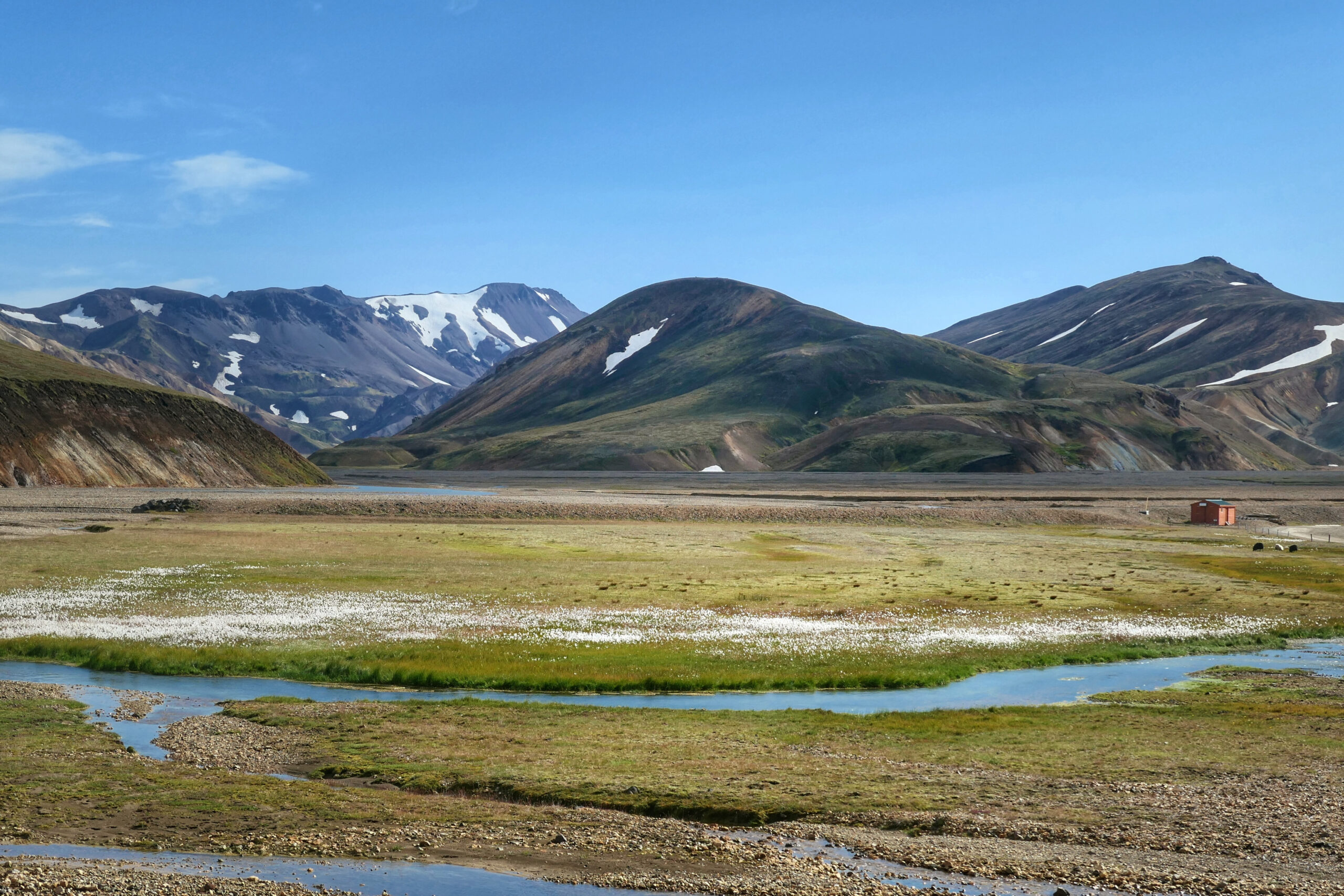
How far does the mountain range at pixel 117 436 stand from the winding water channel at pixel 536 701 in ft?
354

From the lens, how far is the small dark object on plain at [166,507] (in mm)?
97688

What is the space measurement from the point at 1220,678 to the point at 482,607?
98.8 ft

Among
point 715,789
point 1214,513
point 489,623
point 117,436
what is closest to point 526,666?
point 489,623

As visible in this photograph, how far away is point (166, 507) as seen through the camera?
99250mm

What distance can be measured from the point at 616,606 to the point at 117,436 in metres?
115

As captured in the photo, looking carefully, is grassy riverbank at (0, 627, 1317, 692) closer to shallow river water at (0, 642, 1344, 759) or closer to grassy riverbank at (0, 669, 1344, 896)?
shallow river water at (0, 642, 1344, 759)

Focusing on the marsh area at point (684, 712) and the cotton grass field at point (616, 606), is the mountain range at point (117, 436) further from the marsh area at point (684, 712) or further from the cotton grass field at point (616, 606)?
the marsh area at point (684, 712)

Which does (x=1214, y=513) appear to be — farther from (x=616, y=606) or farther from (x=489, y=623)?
(x=489, y=623)

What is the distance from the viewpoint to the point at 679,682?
114 ft

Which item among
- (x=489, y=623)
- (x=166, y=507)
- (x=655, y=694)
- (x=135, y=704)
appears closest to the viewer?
(x=135, y=704)

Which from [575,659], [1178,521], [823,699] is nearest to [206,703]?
[575,659]

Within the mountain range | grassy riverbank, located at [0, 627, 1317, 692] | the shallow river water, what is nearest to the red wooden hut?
the shallow river water

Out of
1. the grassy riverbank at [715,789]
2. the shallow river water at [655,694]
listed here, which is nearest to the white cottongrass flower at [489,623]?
the shallow river water at [655,694]

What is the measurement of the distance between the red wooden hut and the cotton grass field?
26040 mm
